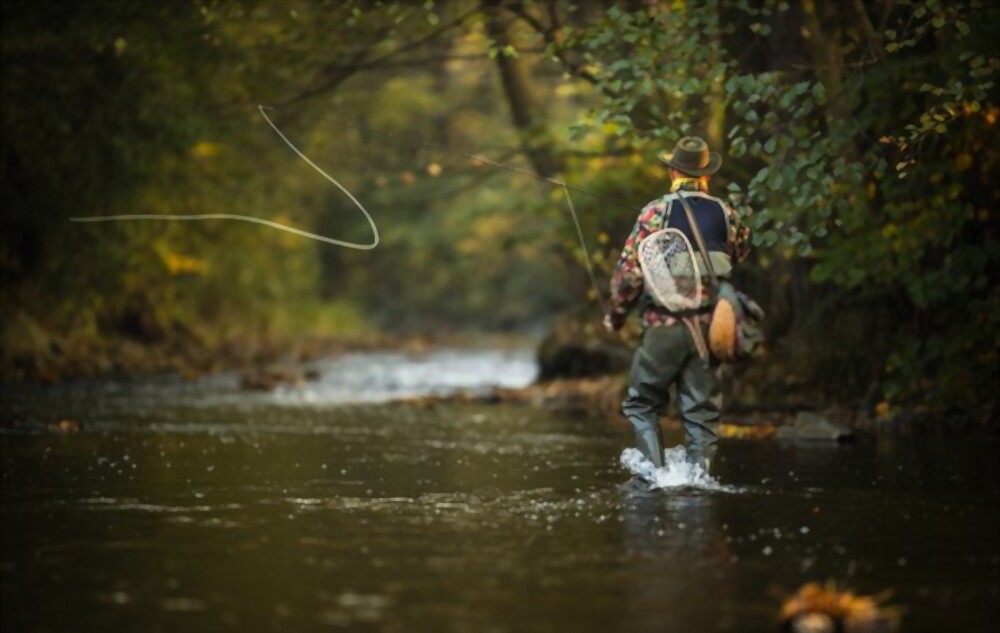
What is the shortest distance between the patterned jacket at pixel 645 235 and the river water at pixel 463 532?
1095 millimetres

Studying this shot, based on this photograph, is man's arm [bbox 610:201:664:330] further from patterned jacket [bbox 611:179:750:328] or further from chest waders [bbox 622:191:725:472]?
chest waders [bbox 622:191:725:472]

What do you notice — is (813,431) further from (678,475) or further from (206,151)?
(206,151)

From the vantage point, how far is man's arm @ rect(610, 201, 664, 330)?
1109cm

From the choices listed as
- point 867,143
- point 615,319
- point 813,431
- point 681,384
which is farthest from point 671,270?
point 867,143

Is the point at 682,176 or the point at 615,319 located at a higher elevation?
the point at 682,176

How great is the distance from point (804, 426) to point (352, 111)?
868 inches

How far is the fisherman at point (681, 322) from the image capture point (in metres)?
11.0

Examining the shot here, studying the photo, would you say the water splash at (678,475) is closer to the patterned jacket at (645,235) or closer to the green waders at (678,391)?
the green waders at (678,391)

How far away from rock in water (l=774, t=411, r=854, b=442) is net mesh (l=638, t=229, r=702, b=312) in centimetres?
444

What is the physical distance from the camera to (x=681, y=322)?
11.0 m

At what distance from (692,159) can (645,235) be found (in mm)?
529

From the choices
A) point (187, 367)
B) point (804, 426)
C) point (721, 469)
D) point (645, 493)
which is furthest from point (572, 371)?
point (645, 493)

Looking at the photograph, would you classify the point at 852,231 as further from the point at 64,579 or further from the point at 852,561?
the point at 64,579

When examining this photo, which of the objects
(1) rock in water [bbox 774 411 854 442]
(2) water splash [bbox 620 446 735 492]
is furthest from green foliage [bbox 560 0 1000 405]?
(2) water splash [bbox 620 446 735 492]
